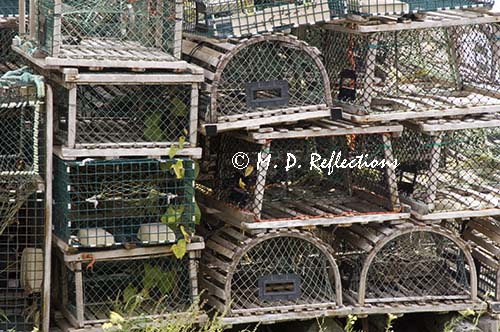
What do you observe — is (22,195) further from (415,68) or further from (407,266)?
(415,68)

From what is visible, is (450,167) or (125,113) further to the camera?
(450,167)

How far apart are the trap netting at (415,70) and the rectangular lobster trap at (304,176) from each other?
29 cm

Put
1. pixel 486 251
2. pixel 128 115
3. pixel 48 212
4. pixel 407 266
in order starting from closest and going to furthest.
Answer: pixel 48 212 → pixel 128 115 → pixel 407 266 → pixel 486 251

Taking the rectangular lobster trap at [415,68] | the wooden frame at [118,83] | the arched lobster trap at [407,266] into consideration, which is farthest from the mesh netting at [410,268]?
the wooden frame at [118,83]

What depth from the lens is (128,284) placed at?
28.1 feet

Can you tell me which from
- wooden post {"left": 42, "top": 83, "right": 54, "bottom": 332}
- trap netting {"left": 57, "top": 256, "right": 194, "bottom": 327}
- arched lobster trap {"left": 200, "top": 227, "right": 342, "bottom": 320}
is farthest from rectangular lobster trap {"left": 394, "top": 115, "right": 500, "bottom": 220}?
wooden post {"left": 42, "top": 83, "right": 54, "bottom": 332}

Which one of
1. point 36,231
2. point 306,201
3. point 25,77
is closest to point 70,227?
point 36,231

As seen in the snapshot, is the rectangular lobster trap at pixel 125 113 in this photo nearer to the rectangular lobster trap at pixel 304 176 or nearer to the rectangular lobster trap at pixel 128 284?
the rectangular lobster trap at pixel 304 176

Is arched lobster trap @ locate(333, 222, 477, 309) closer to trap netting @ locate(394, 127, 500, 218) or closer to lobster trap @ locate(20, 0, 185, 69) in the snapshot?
trap netting @ locate(394, 127, 500, 218)

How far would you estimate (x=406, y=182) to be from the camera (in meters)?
9.43

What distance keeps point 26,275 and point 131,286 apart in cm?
71

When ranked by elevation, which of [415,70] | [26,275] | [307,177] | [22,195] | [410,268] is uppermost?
[415,70]

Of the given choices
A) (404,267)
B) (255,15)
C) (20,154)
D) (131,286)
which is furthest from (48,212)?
(404,267)

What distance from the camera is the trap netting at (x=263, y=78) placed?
27.3 feet
